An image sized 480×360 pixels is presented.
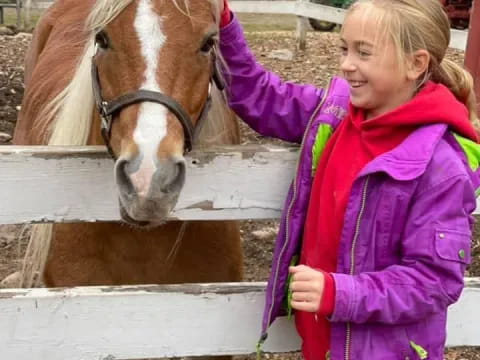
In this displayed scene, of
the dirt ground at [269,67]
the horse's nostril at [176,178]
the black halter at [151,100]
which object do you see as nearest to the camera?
the horse's nostril at [176,178]

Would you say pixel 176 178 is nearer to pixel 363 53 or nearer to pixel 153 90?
pixel 153 90

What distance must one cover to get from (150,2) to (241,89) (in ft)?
1.28

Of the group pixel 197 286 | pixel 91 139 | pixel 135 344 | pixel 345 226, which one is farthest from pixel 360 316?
pixel 91 139

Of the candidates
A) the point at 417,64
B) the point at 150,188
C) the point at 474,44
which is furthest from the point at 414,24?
the point at 474,44

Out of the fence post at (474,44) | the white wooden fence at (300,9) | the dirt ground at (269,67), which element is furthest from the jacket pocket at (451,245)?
the white wooden fence at (300,9)

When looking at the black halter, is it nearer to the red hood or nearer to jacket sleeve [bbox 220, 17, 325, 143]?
jacket sleeve [bbox 220, 17, 325, 143]

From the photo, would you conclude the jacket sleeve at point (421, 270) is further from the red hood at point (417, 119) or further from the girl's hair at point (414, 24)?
the girl's hair at point (414, 24)

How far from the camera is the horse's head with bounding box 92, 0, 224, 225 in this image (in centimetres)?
187

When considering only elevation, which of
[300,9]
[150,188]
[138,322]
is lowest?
[300,9]

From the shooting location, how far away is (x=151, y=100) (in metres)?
1.97

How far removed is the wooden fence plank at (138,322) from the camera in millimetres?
2217

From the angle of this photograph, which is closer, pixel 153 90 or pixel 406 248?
pixel 406 248

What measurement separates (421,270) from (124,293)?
904 millimetres

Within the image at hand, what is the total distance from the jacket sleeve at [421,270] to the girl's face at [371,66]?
28 cm
